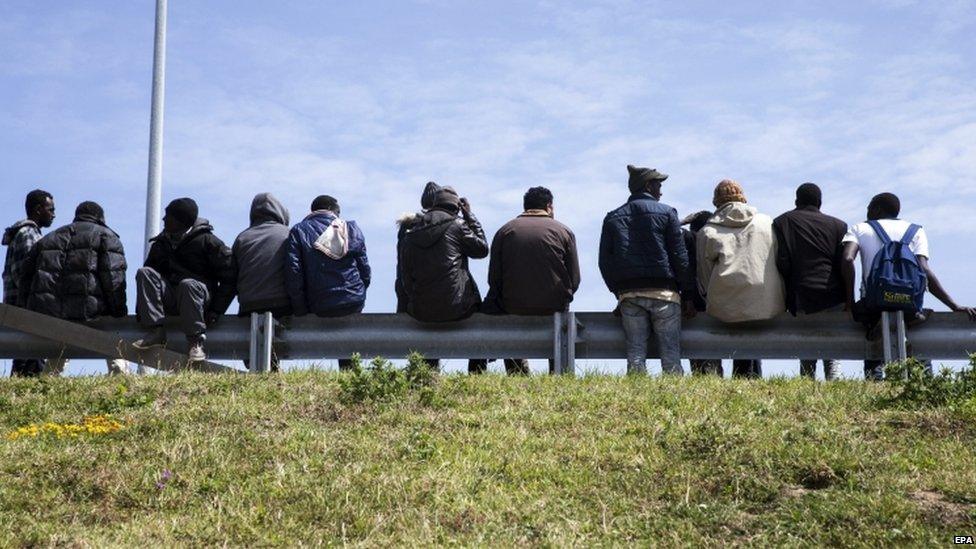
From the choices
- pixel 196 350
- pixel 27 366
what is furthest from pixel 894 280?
pixel 27 366

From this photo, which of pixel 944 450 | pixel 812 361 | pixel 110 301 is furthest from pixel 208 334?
pixel 944 450

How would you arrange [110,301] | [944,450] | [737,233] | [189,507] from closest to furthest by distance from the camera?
[189,507] < [944,450] < [737,233] < [110,301]

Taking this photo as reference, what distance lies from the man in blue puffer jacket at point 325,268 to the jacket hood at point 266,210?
526mm

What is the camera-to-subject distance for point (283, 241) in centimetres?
1388

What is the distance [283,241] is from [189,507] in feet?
20.4

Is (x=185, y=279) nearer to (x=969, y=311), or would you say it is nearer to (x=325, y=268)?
(x=325, y=268)

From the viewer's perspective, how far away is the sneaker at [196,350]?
13445 millimetres

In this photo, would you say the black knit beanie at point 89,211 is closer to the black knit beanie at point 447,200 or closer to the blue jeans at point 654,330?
the black knit beanie at point 447,200

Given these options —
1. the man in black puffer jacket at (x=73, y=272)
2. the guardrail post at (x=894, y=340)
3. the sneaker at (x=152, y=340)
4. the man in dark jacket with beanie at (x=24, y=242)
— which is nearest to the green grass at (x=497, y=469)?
the guardrail post at (x=894, y=340)

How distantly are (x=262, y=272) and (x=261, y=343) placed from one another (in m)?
0.73

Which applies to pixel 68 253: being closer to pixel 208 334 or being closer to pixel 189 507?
pixel 208 334

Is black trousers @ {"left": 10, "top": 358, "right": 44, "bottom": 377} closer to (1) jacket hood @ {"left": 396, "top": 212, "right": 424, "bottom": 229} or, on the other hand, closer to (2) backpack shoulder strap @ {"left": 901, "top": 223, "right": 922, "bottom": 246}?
(1) jacket hood @ {"left": 396, "top": 212, "right": 424, "bottom": 229}

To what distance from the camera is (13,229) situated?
14586 millimetres

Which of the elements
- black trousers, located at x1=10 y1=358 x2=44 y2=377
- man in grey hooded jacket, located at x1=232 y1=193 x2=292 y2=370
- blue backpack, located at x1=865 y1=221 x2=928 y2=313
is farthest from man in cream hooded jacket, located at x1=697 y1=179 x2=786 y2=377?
black trousers, located at x1=10 y1=358 x2=44 y2=377
